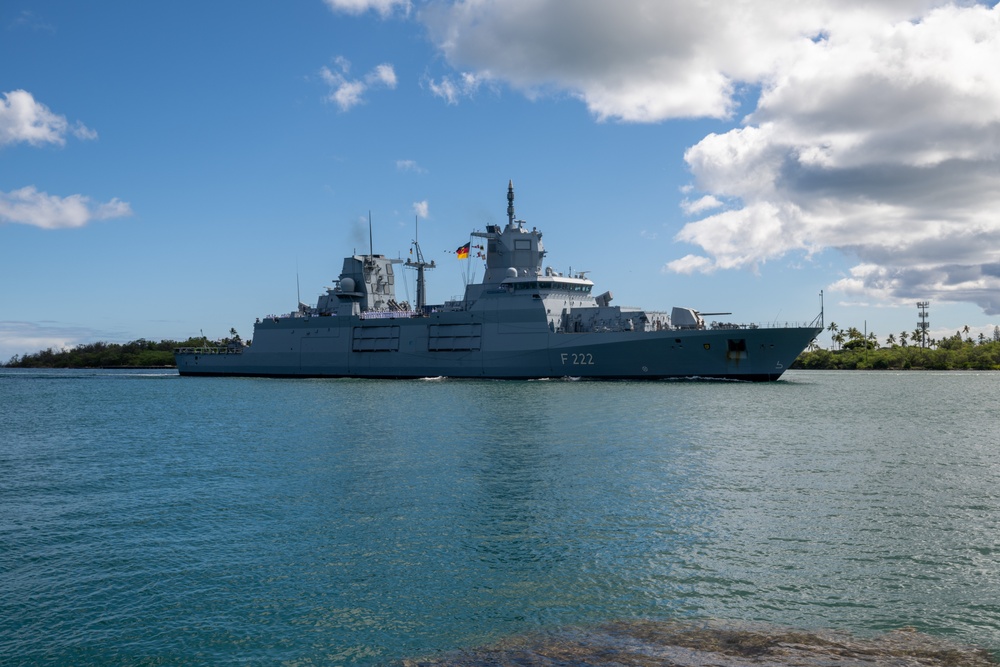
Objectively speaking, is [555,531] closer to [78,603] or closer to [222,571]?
[222,571]

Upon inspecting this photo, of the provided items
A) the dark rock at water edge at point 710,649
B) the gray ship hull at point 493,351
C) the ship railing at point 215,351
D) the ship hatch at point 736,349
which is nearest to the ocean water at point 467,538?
the dark rock at water edge at point 710,649

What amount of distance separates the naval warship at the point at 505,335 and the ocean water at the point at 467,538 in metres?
22.5

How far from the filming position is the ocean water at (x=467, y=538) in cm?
797

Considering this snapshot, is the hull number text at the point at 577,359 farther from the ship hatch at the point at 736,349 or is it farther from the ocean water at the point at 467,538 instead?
the ocean water at the point at 467,538

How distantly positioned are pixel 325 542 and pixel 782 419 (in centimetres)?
2163

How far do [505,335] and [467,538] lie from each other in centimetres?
4157

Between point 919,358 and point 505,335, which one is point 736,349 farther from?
point 919,358

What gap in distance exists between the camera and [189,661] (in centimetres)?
712

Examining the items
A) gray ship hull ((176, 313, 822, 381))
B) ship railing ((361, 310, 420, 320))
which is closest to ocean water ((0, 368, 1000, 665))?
gray ship hull ((176, 313, 822, 381))

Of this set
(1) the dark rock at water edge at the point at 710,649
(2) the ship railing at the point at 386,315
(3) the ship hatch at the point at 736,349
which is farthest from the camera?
(2) the ship railing at the point at 386,315

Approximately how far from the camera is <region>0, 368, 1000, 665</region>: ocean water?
797 centimetres

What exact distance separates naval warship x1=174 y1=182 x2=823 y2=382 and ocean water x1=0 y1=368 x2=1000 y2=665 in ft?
73.9

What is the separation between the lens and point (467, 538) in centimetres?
1134

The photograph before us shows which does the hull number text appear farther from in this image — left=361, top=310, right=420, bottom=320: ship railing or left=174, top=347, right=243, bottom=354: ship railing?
left=174, top=347, right=243, bottom=354: ship railing
